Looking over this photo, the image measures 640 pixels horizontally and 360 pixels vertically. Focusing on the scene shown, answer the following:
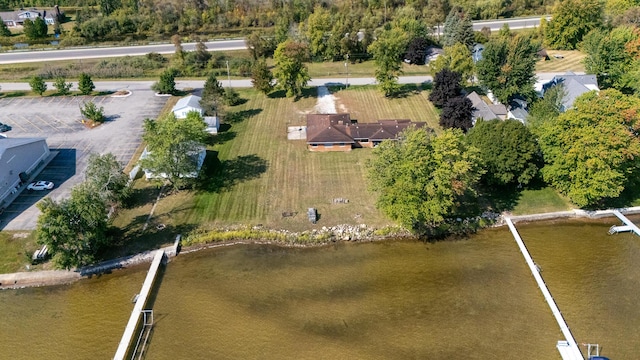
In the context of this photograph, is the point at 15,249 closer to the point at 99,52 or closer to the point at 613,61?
the point at 99,52

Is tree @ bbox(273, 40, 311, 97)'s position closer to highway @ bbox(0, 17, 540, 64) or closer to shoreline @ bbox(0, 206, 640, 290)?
highway @ bbox(0, 17, 540, 64)

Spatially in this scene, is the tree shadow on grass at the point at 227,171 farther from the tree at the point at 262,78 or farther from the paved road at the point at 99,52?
the paved road at the point at 99,52

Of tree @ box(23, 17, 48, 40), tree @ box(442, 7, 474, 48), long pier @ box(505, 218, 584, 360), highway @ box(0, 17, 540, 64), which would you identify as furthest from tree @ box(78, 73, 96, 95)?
long pier @ box(505, 218, 584, 360)

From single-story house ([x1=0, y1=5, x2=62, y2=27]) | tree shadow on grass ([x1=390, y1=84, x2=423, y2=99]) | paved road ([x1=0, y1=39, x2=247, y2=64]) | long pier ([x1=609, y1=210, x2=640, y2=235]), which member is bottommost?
long pier ([x1=609, y1=210, x2=640, y2=235])

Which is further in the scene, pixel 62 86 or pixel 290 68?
pixel 62 86

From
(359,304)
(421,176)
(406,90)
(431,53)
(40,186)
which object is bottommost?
(359,304)

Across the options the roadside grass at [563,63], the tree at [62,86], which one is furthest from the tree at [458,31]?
the tree at [62,86]

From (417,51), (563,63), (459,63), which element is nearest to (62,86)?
(417,51)
